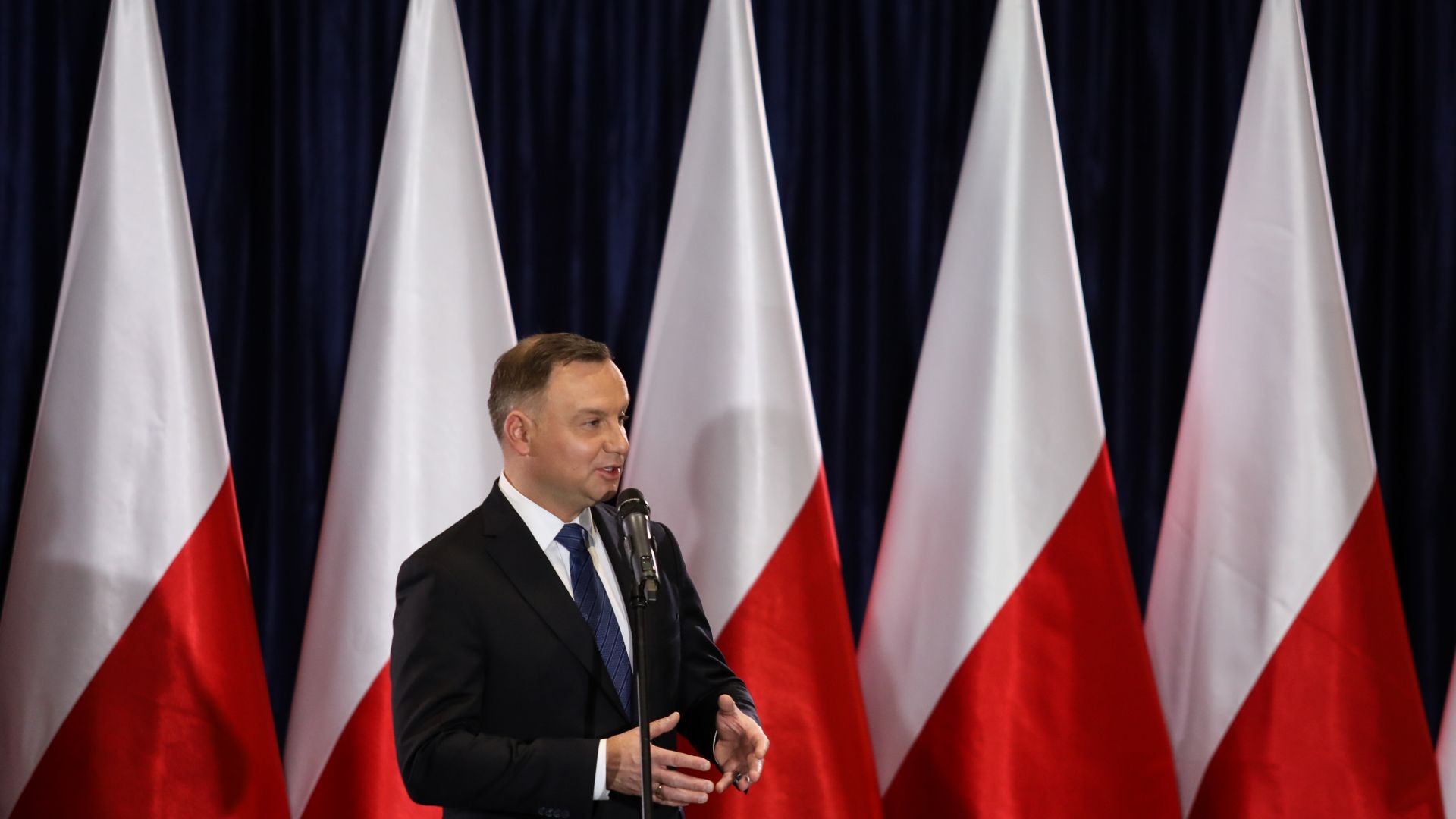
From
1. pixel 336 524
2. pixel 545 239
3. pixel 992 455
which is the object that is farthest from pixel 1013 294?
pixel 336 524

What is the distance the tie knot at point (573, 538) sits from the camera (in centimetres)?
203

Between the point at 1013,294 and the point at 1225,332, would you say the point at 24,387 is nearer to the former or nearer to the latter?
the point at 1013,294

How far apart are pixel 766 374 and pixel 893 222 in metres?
0.75

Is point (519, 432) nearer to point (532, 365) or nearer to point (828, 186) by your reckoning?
point (532, 365)

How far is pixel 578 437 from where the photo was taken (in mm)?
1975

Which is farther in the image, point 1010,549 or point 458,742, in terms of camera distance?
point 1010,549

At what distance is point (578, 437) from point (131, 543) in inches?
51.0

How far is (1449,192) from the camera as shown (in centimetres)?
350

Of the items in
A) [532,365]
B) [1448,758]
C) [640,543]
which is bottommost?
[1448,758]

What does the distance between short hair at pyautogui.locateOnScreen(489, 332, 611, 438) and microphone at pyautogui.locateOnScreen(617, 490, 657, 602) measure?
34 cm

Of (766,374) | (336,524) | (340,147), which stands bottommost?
(336,524)

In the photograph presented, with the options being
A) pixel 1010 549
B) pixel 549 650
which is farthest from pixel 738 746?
pixel 1010 549

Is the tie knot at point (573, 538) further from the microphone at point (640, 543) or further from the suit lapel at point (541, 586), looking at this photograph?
the microphone at point (640, 543)

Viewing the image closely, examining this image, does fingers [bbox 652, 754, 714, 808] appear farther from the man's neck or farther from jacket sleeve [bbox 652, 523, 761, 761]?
the man's neck
